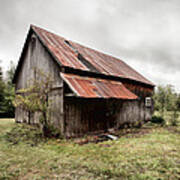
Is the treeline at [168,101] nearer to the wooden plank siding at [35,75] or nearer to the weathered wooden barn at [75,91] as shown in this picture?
the weathered wooden barn at [75,91]

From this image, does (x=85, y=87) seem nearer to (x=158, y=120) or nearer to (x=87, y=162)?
(x=87, y=162)

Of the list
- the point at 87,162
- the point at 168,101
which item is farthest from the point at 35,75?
the point at 168,101

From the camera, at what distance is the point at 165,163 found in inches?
192

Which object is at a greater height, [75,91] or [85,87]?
[85,87]

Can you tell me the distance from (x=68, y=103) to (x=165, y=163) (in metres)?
5.26

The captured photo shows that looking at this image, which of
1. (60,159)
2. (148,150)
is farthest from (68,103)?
(148,150)

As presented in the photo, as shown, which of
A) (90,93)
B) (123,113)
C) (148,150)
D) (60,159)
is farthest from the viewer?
(123,113)

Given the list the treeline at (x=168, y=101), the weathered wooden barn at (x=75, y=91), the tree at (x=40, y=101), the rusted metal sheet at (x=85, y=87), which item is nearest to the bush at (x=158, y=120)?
the treeline at (x=168, y=101)

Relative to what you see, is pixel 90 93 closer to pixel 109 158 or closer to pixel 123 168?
pixel 109 158

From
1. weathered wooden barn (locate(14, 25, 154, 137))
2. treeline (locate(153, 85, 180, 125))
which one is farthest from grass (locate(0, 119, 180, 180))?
treeline (locate(153, 85, 180, 125))

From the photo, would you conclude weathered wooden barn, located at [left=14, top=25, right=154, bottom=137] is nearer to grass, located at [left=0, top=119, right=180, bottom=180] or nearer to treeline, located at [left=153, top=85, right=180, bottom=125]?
grass, located at [left=0, top=119, right=180, bottom=180]

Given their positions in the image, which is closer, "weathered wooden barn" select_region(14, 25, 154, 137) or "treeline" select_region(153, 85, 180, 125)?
"weathered wooden barn" select_region(14, 25, 154, 137)

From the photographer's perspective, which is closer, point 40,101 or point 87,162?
point 87,162

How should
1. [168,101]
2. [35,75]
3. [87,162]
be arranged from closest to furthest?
[87,162] → [35,75] → [168,101]
